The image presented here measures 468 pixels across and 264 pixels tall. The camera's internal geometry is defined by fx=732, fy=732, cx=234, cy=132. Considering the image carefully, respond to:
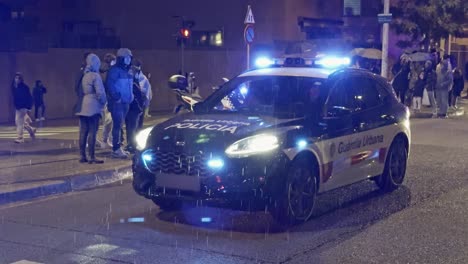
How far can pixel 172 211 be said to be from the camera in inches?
327

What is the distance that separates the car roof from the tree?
2116 centimetres

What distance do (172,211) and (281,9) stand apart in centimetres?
2320

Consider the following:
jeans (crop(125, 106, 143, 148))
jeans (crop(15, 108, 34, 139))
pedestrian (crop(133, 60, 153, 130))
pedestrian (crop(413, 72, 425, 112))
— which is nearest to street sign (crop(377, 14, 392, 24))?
pedestrian (crop(413, 72, 425, 112))

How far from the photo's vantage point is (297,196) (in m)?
7.65

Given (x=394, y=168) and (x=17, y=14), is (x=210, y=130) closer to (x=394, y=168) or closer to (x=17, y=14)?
(x=394, y=168)

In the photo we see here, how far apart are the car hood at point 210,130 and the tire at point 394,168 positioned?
7.27ft

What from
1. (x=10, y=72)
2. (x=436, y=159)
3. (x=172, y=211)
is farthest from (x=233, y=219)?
(x=10, y=72)

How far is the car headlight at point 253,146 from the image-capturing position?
7.27 m

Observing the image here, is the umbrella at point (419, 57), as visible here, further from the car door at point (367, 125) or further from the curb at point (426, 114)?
the car door at point (367, 125)

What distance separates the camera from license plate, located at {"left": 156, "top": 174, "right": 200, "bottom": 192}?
7281mm

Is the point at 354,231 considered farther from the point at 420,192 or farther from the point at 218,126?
the point at 420,192

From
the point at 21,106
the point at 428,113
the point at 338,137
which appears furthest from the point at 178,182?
the point at 428,113

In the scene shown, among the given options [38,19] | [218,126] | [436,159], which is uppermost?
[38,19]

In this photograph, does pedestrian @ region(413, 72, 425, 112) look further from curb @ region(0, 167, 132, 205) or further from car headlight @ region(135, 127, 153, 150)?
car headlight @ region(135, 127, 153, 150)
